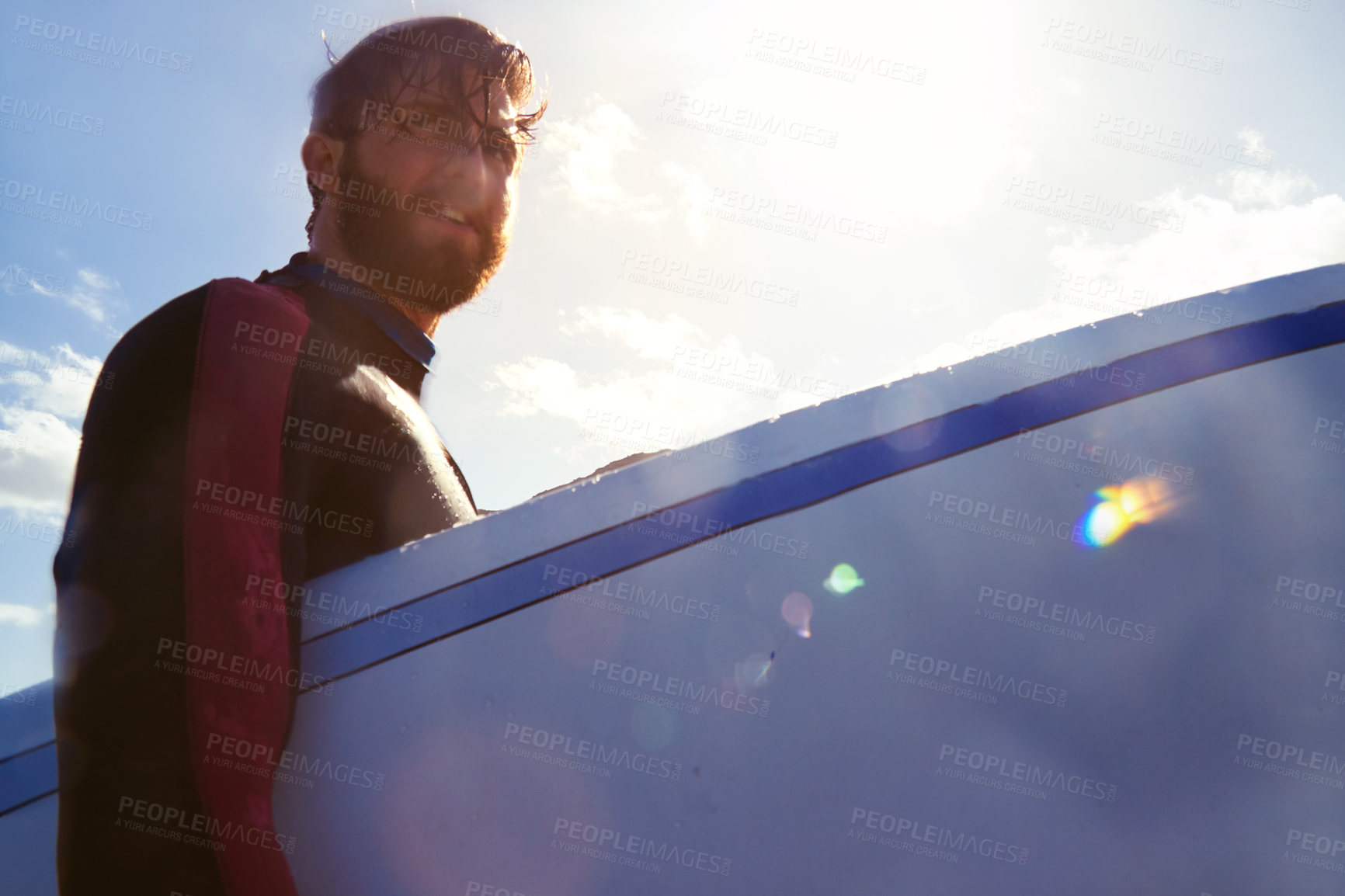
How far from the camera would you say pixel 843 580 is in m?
1.23

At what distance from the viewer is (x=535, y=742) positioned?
119 cm

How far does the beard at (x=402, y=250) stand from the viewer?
6.07 ft

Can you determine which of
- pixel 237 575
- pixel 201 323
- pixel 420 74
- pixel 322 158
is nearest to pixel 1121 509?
pixel 237 575

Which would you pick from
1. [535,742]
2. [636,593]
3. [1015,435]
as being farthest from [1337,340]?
[535,742]

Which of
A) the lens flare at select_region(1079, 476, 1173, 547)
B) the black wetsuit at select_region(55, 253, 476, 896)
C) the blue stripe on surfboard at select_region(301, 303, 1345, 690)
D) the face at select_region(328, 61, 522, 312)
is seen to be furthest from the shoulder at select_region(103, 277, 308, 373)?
the lens flare at select_region(1079, 476, 1173, 547)

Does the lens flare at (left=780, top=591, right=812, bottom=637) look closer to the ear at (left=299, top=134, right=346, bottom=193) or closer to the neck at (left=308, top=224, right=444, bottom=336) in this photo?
the neck at (left=308, top=224, right=444, bottom=336)

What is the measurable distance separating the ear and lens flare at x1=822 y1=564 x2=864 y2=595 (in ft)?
5.08

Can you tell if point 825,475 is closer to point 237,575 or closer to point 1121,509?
point 1121,509

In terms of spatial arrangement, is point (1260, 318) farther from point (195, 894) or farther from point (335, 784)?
point (195, 894)

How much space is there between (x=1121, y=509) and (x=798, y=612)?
1.84 feet

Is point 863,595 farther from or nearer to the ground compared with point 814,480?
nearer to the ground

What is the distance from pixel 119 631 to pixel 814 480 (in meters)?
1.03

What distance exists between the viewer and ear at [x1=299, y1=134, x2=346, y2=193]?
194 cm

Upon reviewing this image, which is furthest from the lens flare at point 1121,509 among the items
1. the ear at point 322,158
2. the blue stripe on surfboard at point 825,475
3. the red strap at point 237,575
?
the ear at point 322,158
